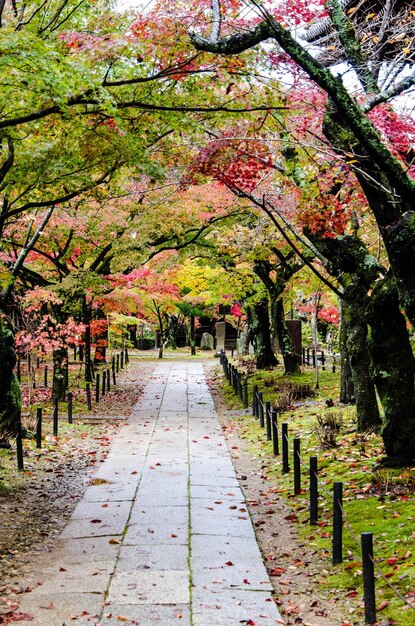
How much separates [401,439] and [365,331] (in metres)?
3.39

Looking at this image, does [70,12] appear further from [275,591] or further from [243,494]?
[275,591]

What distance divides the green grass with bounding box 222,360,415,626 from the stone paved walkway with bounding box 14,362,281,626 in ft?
2.59

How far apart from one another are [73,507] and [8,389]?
170 inches

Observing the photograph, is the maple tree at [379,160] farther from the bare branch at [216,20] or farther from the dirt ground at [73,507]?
the dirt ground at [73,507]

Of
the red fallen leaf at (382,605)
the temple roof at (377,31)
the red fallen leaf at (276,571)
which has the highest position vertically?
the temple roof at (377,31)

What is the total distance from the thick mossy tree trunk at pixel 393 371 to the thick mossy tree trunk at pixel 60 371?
11.9 meters

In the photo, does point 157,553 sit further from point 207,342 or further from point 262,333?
point 207,342

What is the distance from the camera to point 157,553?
7.08 m

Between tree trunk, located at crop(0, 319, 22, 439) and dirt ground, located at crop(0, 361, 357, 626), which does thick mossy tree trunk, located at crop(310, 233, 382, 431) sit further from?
tree trunk, located at crop(0, 319, 22, 439)

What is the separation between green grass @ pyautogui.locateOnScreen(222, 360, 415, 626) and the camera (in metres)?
5.94

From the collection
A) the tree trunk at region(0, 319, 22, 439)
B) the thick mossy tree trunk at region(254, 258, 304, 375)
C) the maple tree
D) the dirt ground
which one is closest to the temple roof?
the maple tree

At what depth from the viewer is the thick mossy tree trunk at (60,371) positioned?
62.8 feet

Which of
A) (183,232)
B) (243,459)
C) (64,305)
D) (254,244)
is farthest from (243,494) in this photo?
(183,232)

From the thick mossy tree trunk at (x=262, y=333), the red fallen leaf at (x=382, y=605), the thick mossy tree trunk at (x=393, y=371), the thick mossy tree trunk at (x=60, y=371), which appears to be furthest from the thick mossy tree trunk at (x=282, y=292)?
the red fallen leaf at (x=382, y=605)
